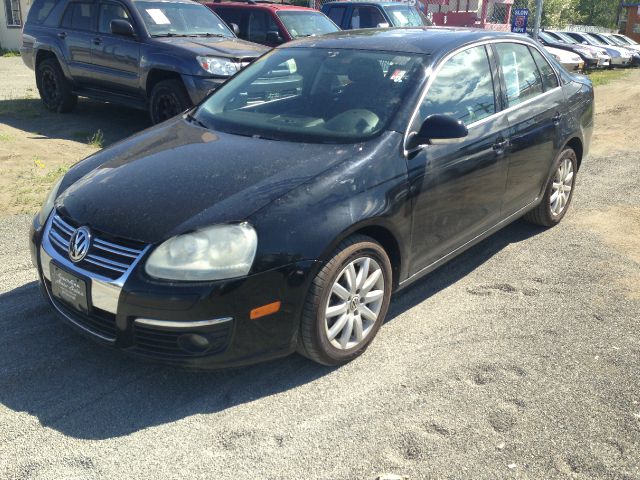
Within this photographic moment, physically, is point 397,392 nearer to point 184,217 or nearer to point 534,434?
point 534,434

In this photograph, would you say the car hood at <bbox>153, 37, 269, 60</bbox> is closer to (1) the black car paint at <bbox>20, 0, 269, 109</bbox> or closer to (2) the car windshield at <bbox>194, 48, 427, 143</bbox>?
(1) the black car paint at <bbox>20, 0, 269, 109</bbox>

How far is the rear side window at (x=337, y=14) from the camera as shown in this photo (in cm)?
1413

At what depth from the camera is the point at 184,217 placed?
3.12 m

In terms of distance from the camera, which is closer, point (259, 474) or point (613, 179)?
point (259, 474)

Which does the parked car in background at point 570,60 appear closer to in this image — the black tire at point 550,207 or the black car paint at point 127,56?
the black car paint at point 127,56

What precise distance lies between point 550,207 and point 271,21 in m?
6.97

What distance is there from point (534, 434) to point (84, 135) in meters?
7.45

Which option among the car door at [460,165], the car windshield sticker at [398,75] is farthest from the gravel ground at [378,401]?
the car windshield sticker at [398,75]

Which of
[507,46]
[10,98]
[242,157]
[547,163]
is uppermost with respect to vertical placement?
[507,46]

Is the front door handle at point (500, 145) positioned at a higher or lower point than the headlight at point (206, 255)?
higher

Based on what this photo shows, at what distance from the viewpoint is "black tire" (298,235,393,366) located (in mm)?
3201

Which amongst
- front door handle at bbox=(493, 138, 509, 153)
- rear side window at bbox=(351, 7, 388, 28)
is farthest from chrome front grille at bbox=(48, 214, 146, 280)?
rear side window at bbox=(351, 7, 388, 28)

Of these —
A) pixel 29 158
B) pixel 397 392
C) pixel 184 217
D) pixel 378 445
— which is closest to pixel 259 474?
pixel 378 445

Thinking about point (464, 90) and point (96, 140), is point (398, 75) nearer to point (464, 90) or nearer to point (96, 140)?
point (464, 90)
